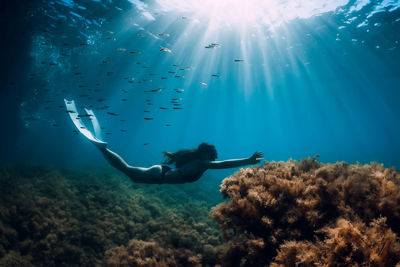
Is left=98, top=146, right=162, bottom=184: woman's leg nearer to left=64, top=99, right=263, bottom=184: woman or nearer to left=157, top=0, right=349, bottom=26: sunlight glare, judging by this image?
left=64, top=99, right=263, bottom=184: woman

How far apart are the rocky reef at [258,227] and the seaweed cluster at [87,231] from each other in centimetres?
3

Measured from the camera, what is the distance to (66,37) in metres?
19.9

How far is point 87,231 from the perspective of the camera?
260 inches

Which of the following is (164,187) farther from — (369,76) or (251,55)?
(369,76)

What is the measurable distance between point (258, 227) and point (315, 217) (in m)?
0.76

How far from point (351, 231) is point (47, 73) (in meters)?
36.2

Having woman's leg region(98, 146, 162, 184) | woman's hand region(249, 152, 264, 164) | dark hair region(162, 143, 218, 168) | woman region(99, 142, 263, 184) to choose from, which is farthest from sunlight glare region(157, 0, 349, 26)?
woman's hand region(249, 152, 264, 164)

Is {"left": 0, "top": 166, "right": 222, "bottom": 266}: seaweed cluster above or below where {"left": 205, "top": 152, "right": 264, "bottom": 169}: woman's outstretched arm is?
below

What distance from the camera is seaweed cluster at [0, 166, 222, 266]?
416 cm

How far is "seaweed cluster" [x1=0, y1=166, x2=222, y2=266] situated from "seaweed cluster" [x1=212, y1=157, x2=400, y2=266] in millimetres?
1490

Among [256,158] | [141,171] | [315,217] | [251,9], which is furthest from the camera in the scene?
[251,9]

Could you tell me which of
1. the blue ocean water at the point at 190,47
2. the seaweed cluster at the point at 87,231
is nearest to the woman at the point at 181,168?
the seaweed cluster at the point at 87,231

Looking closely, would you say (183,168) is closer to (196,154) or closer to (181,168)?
(181,168)

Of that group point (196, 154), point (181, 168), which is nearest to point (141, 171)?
point (181, 168)
